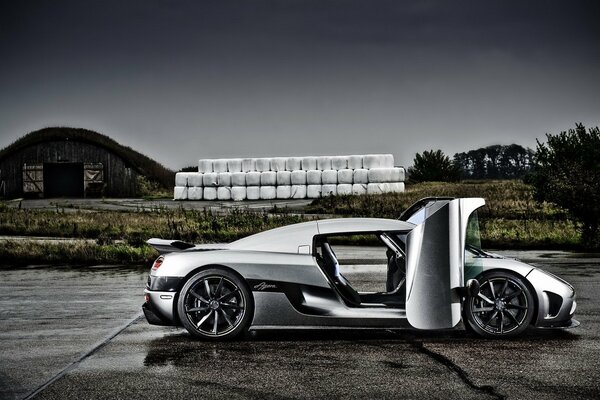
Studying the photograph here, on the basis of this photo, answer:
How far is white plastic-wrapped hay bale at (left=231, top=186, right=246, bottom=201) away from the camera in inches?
1834

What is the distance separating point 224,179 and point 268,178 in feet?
8.59

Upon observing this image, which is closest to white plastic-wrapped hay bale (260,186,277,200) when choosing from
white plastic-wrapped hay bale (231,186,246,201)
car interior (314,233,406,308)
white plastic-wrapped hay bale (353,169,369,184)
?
white plastic-wrapped hay bale (231,186,246,201)

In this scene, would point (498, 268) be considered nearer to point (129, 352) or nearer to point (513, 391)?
point (513, 391)

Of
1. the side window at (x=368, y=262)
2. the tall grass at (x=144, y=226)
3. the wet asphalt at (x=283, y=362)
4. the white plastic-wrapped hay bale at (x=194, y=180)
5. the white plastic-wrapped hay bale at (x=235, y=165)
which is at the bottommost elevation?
the wet asphalt at (x=283, y=362)

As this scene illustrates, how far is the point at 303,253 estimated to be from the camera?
7961mm

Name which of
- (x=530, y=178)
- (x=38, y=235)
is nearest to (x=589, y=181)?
(x=530, y=178)

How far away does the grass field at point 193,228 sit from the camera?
1834cm

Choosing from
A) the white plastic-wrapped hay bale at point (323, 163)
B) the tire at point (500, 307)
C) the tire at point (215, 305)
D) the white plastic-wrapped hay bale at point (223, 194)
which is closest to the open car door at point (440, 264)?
the tire at point (500, 307)

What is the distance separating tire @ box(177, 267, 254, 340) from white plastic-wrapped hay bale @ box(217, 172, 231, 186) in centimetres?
3928

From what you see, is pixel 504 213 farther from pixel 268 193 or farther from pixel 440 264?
pixel 440 264

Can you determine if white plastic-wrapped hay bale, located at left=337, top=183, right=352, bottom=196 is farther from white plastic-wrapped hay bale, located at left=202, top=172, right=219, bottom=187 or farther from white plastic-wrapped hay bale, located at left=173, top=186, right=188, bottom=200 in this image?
white plastic-wrapped hay bale, located at left=173, top=186, right=188, bottom=200

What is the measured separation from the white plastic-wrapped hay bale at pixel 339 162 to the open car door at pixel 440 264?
41049 millimetres

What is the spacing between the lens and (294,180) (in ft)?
153

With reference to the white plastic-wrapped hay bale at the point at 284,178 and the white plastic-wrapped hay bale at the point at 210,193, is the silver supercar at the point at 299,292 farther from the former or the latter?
the white plastic-wrapped hay bale at the point at 210,193
